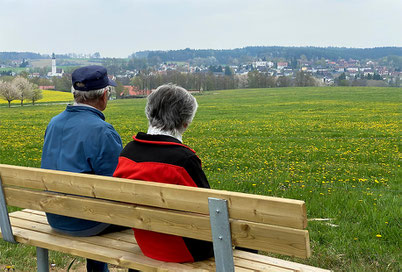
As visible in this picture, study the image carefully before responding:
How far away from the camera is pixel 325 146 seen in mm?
15148

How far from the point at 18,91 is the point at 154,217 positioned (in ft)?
224

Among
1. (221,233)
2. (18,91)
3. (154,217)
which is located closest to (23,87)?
(18,91)

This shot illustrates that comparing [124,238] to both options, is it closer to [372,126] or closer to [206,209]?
[206,209]

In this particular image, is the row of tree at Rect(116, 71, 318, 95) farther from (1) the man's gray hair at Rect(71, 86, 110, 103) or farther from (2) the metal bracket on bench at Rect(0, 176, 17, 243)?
(2) the metal bracket on bench at Rect(0, 176, 17, 243)

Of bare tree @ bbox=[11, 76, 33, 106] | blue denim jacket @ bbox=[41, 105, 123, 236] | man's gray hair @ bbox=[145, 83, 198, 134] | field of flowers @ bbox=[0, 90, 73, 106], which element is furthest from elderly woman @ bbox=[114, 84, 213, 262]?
field of flowers @ bbox=[0, 90, 73, 106]

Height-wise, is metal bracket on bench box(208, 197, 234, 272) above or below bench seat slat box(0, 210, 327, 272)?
above

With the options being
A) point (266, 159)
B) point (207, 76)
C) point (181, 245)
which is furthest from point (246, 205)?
point (207, 76)

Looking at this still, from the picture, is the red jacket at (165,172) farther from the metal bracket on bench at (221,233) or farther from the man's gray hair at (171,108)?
the metal bracket on bench at (221,233)

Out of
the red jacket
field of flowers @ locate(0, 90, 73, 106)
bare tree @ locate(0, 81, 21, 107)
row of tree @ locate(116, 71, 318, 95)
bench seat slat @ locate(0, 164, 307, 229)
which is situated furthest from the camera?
row of tree @ locate(116, 71, 318, 95)

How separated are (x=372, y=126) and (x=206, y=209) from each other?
74.1ft

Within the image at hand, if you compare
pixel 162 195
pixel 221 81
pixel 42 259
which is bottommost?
pixel 221 81

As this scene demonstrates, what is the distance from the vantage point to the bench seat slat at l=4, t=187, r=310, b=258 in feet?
7.23

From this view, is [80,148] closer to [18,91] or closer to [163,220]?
[163,220]

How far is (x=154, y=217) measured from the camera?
2.65 meters
